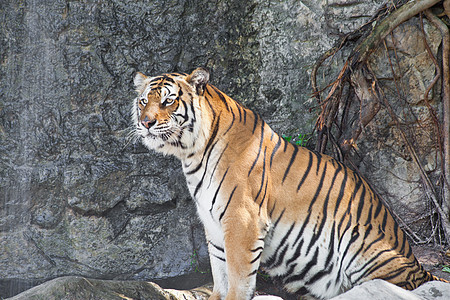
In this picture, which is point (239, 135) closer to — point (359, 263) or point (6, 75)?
point (359, 263)

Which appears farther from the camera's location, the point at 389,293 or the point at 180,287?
the point at 180,287

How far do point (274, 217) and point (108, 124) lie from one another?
2.18 meters

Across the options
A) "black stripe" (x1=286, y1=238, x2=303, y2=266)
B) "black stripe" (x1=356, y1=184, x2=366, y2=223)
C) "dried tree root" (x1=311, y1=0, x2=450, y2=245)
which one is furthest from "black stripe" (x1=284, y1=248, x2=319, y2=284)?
"dried tree root" (x1=311, y1=0, x2=450, y2=245)

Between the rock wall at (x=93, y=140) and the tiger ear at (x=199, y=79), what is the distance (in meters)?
1.44

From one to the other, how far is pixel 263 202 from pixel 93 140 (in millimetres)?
2176

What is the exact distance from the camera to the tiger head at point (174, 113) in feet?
11.4

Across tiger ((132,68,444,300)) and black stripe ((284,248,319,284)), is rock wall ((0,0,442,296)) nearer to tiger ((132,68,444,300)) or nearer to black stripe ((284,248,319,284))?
tiger ((132,68,444,300))

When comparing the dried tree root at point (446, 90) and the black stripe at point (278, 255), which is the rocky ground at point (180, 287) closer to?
the dried tree root at point (446, 90)

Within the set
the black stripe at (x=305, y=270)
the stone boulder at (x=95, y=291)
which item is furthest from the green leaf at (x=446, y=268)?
the stone boulder at (x=95, y=291)

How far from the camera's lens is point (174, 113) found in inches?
A: 139

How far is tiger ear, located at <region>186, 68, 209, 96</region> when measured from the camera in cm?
357

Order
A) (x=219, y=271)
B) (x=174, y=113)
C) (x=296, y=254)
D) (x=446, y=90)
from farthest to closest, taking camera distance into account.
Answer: (x=446, y=90) → (x=219, y=271) → (x=296, y=254) → (x=174, y=113)

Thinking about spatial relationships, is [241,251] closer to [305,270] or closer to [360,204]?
[305,270]

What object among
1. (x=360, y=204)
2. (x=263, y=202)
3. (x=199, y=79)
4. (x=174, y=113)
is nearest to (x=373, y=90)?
(x=360, y=204)
